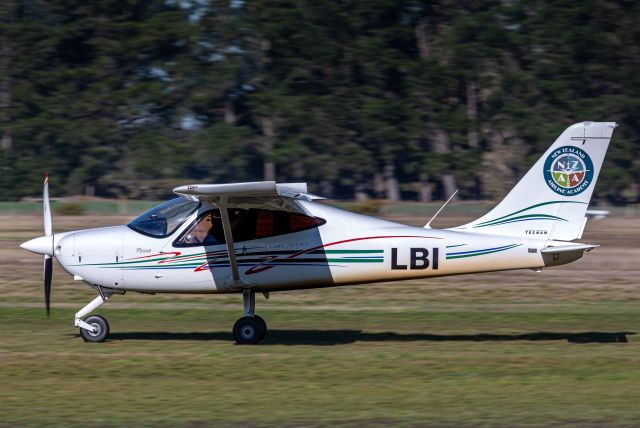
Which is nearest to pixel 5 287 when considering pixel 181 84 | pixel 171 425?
pixel 171 425

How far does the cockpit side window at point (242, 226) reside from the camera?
13961mm

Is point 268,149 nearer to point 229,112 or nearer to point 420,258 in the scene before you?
point 229,112

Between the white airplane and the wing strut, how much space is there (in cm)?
2

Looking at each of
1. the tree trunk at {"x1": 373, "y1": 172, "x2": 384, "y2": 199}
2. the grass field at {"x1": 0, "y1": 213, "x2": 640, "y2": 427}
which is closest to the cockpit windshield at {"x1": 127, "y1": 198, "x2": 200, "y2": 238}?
the grass field at {"x1": 0, "y1": 213, "x2": 640, "y2": 427}

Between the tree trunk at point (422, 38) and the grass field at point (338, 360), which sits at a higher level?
the tree trunk at point (422, 38)

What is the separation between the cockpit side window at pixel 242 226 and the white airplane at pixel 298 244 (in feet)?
0.05

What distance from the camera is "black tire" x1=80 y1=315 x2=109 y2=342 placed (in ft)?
46.2

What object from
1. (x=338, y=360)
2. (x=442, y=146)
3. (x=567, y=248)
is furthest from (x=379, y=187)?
(x=338, y=360)

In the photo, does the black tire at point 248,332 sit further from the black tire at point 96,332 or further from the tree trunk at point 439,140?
the tree trunk at point 439,140

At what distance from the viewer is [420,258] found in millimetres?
13781

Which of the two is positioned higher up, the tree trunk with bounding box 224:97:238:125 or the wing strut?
the tree trunk with bounding box 224:97:238:125

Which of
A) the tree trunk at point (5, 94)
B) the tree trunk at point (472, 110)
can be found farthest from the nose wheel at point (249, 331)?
the tree trunk at point (5, 94)

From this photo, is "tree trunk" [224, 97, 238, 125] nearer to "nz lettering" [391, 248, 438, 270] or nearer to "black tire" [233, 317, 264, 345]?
"black tire" [233, 317, 264, 345]

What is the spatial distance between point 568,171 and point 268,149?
51.3 meters
